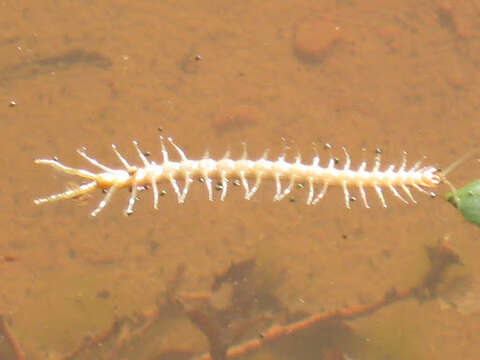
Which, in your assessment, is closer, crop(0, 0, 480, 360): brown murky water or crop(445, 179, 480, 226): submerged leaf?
crop(445, 179, 480, 226): submerged leaf

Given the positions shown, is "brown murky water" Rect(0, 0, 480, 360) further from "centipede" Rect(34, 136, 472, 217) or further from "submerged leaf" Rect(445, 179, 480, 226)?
"submerged leaf" Rect(445, 179, 480, 226)

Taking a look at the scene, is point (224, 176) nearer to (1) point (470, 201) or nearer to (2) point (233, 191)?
(1) point (470, 201)

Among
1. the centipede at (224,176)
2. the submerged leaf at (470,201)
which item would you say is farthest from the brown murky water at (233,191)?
the submerged leaf at (470,201)

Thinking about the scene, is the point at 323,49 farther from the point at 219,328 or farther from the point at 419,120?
the point at 219,328

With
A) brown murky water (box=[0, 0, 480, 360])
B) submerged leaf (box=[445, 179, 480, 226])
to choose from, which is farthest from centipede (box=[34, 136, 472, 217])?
brown murky water (box=[0, 0, 480, 360])

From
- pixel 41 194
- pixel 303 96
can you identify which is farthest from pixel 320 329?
pixel 41 194

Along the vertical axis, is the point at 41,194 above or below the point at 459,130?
below

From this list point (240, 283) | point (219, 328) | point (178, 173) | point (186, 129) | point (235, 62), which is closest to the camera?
point (178, 173)

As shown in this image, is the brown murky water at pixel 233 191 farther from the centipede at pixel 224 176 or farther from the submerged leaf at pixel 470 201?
the submerged leaf at pixel 470 201
